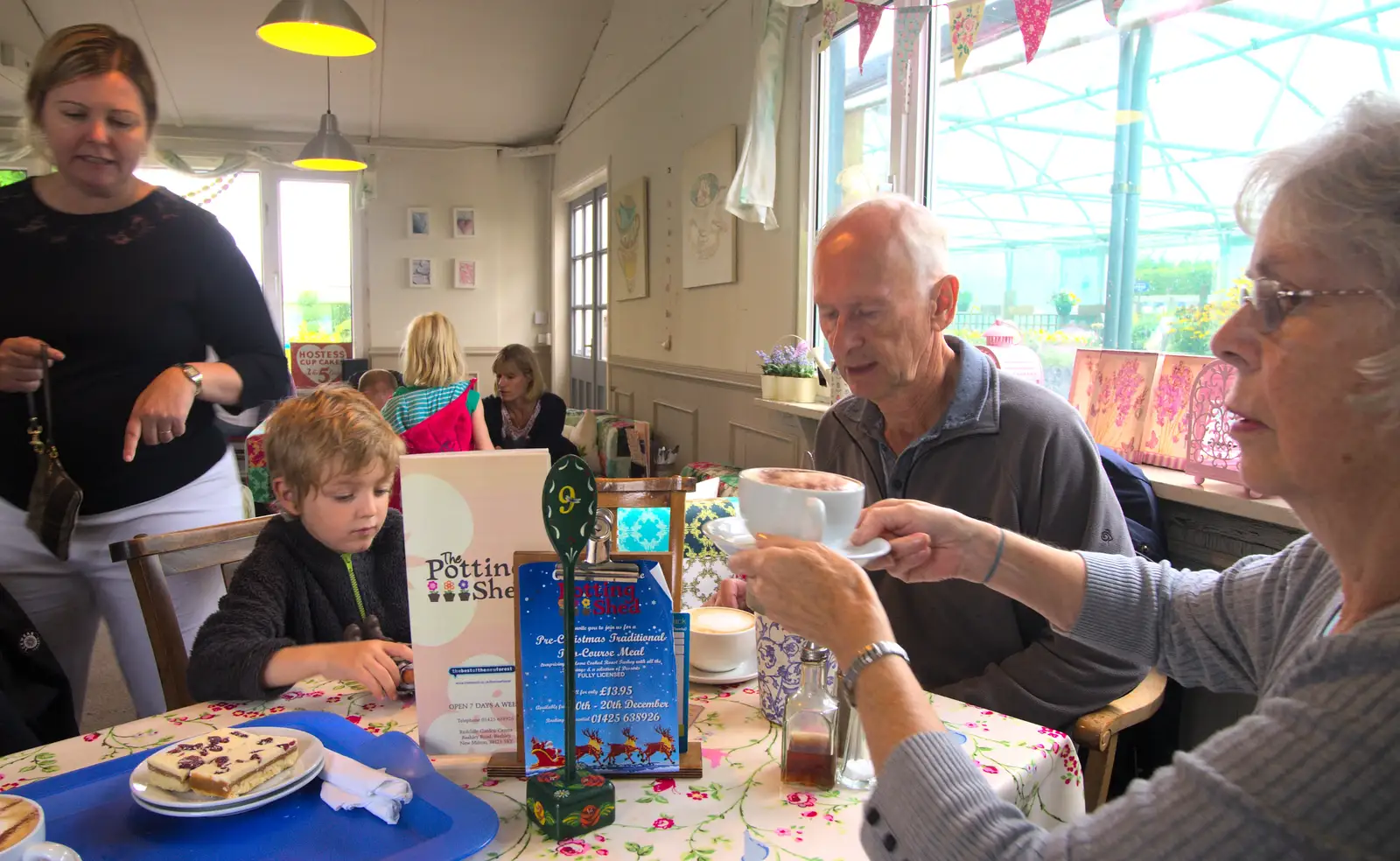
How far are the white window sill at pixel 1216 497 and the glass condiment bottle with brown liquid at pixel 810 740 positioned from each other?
3.61 ft

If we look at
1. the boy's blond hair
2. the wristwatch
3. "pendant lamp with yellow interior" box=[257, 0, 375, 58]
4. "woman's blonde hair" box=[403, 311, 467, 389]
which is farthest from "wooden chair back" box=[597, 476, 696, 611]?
"pendant lamp with yellow interior" box=[257, 0, 375, 58]

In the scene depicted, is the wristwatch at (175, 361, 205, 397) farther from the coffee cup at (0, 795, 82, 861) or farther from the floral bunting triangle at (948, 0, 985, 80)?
the floral bunting triangle at (948, 0, 985, 80)

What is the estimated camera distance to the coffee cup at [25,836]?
657 mm

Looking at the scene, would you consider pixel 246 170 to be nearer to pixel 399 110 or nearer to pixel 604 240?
pixel 399 110

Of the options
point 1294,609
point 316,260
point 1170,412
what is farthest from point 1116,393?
point 316,260

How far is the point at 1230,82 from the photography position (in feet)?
6.43

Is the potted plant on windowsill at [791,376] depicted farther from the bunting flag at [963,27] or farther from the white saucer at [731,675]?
the white saucer at [731,675]

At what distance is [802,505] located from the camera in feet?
3.01

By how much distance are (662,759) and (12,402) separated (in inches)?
55.7

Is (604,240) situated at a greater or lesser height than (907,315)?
greater

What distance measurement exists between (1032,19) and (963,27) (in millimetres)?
257

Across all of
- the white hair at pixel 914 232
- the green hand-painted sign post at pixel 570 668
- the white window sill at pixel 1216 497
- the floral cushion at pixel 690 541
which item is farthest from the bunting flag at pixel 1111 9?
the green hand-painted sign post at pixel 570 668

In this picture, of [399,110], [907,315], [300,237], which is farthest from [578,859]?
[300,237]

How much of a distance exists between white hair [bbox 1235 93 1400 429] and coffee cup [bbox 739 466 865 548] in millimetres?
451
